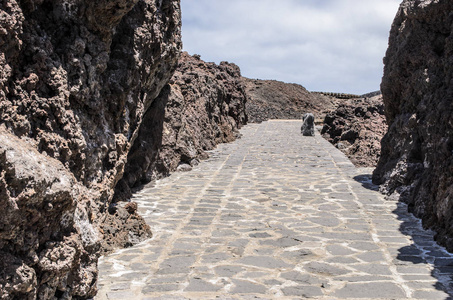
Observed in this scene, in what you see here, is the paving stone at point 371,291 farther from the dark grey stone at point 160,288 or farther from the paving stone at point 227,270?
the dark grey stone at point 160,288

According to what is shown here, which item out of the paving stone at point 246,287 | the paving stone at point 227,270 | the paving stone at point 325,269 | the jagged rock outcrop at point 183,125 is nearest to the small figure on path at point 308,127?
the jagged rock outcrop at point 183,125

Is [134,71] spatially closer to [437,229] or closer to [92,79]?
[92,79]

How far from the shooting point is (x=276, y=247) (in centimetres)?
599

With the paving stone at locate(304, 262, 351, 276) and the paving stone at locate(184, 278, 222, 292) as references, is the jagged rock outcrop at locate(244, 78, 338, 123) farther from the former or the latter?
the paving stone at locate(184, 278, 222, 292)

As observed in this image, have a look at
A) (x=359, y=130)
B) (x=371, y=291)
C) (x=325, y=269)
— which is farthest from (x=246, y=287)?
(x=359, y=130)

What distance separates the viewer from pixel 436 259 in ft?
18.0

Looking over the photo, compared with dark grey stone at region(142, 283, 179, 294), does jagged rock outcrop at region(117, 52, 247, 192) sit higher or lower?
higher

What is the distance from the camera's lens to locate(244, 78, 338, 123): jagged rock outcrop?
38250mm

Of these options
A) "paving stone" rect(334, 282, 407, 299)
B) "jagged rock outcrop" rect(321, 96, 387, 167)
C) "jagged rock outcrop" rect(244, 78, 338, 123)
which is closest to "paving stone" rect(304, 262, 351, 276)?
"paving stone" rect(334, 282, 407, 299)

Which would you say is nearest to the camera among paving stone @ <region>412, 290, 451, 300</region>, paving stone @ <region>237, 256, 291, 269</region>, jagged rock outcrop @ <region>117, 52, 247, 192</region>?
paving stone @ <region>412, 290, 451, 300</region>

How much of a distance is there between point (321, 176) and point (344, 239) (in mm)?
5106

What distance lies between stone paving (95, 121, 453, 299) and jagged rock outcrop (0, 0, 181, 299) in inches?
31.0

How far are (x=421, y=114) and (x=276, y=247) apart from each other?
4330 millimetres

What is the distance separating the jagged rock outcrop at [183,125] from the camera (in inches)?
385
